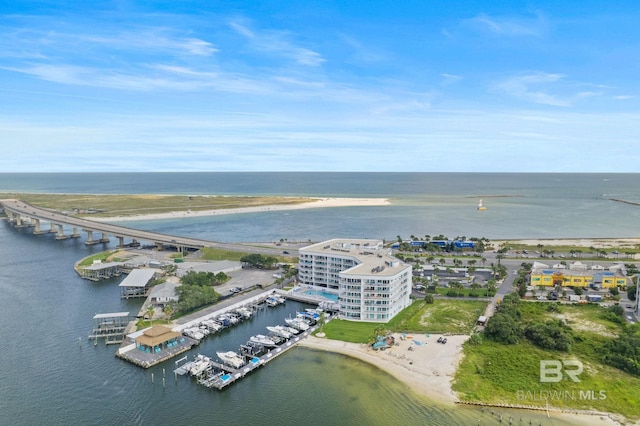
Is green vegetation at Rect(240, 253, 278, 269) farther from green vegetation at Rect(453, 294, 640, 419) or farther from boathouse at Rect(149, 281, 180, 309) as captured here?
green vegetation at Rect(453, 294, 640, 419)

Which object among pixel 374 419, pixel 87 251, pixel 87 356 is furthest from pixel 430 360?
pixel 87 251

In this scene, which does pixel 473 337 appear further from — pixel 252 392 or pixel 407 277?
pixel 252 392

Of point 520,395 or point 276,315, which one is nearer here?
point 520,395

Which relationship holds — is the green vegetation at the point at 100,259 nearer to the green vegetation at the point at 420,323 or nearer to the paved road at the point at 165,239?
the paved road at the point at 165,239

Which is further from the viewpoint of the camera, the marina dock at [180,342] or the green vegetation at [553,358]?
the marina dock at [180,342]

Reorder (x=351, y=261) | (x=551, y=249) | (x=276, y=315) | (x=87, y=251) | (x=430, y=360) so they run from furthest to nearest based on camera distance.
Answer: (x=87, y=251), (x=551, y=249), (x=351, y=261), (x=276, y=315), (x=430, y=360)

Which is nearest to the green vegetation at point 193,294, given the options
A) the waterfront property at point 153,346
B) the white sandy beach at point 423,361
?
the waterfront property at point 153,346

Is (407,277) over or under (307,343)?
over
